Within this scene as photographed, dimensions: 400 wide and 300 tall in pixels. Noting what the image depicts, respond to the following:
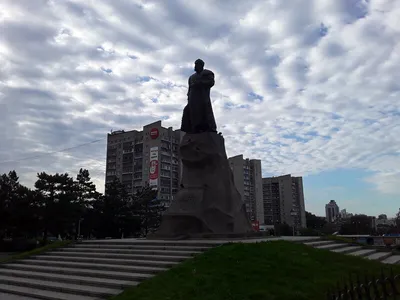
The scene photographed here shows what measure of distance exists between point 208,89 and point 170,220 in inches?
252

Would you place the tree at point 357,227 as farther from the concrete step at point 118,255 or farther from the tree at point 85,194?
the concrete step at point 118,255

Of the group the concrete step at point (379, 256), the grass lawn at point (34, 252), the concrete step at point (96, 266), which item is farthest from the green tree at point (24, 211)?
the concrete step at point (379, 256)

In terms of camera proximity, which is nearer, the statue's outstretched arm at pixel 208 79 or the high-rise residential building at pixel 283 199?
the statue's outstretched arm at pixel 208 79

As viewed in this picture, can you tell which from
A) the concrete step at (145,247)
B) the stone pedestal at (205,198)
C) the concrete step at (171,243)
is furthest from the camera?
the stone pedestal at (205,198)

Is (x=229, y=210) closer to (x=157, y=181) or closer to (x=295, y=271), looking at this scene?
(x=295, y=271)

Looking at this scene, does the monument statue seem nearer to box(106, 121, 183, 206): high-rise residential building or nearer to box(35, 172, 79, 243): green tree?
box(35, 172, 79, 243): green tree

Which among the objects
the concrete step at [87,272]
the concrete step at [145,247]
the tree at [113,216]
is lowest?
the concrete step at [87,272]

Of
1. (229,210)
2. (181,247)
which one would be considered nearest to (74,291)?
(181,247)

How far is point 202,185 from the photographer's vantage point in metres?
15.4

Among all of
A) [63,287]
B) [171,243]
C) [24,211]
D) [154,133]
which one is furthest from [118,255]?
[154,133]

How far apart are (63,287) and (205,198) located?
7215 millimetres

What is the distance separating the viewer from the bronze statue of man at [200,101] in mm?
16438

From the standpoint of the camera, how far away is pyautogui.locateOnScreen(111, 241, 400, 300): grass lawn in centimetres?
715

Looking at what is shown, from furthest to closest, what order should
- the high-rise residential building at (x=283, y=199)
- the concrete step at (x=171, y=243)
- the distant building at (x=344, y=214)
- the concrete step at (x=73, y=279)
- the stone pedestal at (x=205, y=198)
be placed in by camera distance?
the distant building at (x=344, y=214) → the high-rise residential building at (x=283, y=199) → the stone pedestal at (x=205, y=198) → the concrete step at (x=171, y=243) → the concrete step at (x=73, y=279)
